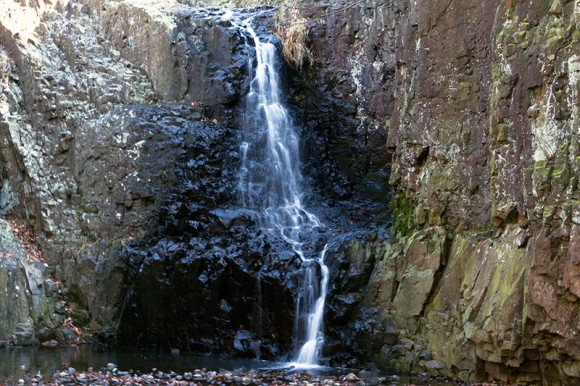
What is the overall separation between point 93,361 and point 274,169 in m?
6.06

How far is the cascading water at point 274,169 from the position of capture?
1349cm

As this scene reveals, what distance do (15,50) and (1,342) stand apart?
7.15 metres

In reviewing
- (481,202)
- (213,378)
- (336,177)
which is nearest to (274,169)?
(336,177)

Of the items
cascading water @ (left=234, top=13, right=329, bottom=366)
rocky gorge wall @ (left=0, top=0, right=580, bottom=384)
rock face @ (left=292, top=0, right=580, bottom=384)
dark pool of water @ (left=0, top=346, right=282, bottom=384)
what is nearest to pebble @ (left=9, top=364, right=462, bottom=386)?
dark pool of water @ (left=0, top=346, right=282, bottom=384)

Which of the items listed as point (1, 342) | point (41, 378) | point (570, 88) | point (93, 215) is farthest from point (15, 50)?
point (570, 88)

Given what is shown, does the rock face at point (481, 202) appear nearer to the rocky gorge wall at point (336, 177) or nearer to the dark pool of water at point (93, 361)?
the rocky gorge wall at point (336, 177)

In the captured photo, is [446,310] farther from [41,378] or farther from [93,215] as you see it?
[93,215]

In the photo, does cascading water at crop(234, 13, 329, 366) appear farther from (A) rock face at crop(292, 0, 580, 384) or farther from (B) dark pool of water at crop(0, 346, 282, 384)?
(B) dark pool of water at crop(0, 346, 282, 384)

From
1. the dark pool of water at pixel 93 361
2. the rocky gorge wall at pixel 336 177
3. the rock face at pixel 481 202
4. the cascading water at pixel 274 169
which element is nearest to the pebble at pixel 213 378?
the dark pool of water at pixel 93 361

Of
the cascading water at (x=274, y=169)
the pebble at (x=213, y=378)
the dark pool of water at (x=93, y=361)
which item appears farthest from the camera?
the cascading water at (x=274, y=169)

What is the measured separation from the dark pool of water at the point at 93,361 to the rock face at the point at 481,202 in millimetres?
2459

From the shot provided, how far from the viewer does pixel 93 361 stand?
1250 centimetres

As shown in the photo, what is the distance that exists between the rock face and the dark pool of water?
2459 mm

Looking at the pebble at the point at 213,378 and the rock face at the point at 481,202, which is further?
the pebble at the point at 213,378
